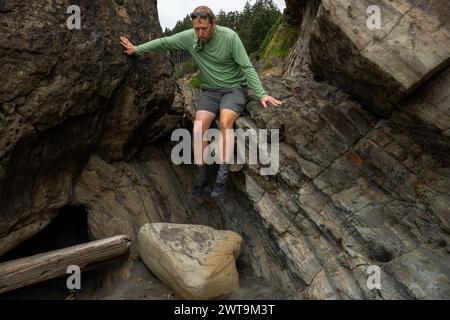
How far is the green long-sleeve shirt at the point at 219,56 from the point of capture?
8.02 meters

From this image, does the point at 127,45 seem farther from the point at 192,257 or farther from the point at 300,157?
the point at 192,257

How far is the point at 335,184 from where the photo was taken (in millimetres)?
7500

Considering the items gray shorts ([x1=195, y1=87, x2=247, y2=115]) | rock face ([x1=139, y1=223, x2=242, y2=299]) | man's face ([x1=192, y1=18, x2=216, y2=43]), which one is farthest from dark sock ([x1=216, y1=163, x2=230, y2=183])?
man's face ([x1=192, y1=18, x2=216, y2=43])

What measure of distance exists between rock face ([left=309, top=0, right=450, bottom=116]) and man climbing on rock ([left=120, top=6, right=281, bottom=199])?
1.59m

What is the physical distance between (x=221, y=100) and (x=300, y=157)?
203 cm

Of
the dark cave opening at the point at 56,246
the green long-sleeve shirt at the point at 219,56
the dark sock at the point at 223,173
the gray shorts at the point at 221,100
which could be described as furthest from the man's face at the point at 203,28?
the dark cave opening at the point at 56,246

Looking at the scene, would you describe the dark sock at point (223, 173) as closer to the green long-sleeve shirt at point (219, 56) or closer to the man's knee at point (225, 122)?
the man's knee at point (225, 122)

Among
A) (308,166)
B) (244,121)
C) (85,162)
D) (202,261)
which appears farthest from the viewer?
(85,162)

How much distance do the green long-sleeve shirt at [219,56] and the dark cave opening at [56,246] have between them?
4.26m

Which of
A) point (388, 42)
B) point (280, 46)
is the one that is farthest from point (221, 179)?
point (280, 46)

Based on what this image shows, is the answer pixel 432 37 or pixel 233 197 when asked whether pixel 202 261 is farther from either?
pixel 432 37

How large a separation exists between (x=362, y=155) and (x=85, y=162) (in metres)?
5.88

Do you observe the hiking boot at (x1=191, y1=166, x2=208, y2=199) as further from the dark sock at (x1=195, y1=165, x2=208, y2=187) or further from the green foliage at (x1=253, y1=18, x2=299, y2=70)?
the green foliage at (x1=253, y1=18, x2=299, y2=70)

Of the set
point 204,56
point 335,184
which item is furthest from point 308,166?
point 204,56
